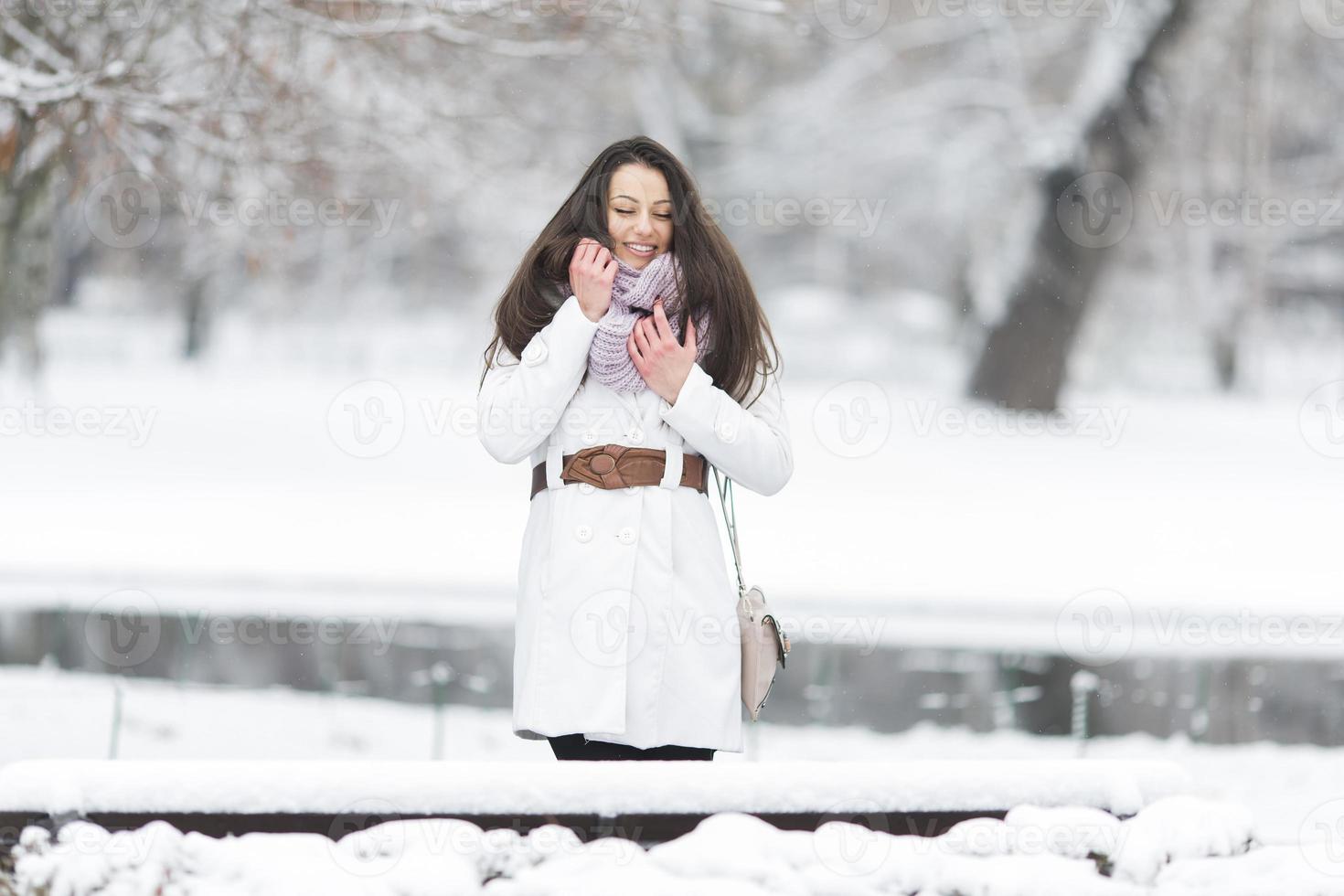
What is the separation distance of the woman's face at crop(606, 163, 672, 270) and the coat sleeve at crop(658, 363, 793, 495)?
268 millimetres

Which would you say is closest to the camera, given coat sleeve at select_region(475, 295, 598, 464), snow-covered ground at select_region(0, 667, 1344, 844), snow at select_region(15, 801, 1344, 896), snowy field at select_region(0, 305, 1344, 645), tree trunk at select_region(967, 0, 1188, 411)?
snow at select_region(15, 801, 1344, 896)

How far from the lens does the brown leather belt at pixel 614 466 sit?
3.11 metres

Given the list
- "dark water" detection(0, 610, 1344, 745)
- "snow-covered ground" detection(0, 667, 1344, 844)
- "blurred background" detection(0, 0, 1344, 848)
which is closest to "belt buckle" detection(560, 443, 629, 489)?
"snow-covered ground" detection(0, 667, 1344, 844)

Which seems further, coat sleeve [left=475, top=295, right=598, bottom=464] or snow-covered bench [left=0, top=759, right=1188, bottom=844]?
coat sleeve [left=475, top=295, right=598, bottom=464]

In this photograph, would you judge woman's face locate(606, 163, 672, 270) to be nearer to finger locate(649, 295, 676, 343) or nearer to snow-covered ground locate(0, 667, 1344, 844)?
finger locate(649, 295, 676, 343)

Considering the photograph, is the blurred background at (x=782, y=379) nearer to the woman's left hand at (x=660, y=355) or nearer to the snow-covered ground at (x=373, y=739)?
the snow-covered ground at (x=373, y=739)

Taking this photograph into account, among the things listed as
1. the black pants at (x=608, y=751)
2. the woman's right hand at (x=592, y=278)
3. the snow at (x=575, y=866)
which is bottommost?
the snow at (x=575, y=866)

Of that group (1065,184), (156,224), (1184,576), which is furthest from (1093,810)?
(156,224)

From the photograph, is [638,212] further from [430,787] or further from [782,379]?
[782,379]

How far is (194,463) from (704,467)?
876 centimetres

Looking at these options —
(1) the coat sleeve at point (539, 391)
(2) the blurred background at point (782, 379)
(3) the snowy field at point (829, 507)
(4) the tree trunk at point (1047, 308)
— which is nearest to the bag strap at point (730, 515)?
(1) the coat sleeve at point (539, 391)

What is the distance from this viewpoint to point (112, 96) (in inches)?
273

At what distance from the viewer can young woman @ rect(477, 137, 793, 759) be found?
3.04m

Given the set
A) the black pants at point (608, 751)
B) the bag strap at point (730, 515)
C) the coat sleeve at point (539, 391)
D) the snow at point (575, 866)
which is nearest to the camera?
the snow at point (575, 866)
